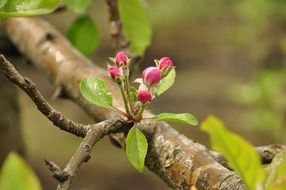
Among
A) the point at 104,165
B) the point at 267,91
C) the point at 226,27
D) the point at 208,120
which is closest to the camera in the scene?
the point at 208,120

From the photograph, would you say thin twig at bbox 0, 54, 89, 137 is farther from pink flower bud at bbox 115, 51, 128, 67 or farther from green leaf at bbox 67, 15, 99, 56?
green leaf at bbox 67, 15, 99, 56

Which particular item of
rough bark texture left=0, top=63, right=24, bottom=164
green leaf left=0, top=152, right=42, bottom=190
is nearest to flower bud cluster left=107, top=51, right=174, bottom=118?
green leaf left=0, top=152, right=42, bottom=190

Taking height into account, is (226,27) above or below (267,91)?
above

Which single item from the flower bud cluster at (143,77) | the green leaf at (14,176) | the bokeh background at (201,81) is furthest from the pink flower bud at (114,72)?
the bokeh background at (201,81)

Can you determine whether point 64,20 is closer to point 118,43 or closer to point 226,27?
point 226,27

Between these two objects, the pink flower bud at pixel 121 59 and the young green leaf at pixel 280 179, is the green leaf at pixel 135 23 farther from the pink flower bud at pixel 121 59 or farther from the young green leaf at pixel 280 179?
the young green leaf at pixel 280 179

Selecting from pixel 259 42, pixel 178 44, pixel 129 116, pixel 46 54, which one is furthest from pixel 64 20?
pixel 129 116
